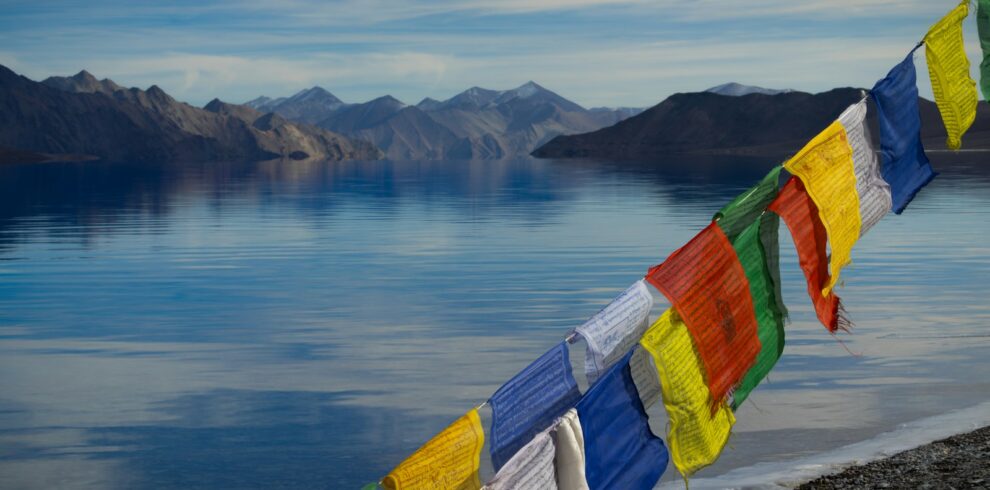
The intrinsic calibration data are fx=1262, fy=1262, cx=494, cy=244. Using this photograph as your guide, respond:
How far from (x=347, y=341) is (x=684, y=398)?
14.1m

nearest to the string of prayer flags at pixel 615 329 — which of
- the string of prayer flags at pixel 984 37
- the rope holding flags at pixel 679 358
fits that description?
the rope holding flags at pixel 679 358

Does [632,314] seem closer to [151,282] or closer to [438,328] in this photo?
[438,328]

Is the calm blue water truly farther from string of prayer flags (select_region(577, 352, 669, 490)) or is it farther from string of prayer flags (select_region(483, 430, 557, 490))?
string of prayer flags (select_region(483, 430, 557, 490))

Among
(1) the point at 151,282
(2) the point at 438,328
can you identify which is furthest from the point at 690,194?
(2) the point at 438,328

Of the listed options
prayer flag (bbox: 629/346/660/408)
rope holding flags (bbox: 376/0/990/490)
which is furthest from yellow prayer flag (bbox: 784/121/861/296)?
prayer flag (bbox: 629/346/660/408)

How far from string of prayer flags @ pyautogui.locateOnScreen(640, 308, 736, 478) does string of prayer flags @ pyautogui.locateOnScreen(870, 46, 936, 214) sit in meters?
2.53

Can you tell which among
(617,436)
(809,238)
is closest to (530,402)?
(617,436)

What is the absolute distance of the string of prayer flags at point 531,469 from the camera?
5.10 meters

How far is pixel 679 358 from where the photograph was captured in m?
5.84

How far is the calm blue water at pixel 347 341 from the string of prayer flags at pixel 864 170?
15.1 ft

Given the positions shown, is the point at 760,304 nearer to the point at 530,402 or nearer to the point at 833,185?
the point at 833,185

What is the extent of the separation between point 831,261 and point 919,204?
4861 centimetres

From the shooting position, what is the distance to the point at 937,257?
1227 inches

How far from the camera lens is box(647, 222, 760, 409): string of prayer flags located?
19.5 feet
